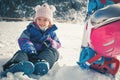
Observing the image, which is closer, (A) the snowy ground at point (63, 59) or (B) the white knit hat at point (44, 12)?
(A) the snowy ground at point (63, 59)

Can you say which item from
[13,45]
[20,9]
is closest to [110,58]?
[13,45]

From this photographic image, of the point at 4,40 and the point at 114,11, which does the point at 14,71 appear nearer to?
the point at 114,11

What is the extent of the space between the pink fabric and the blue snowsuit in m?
0.45

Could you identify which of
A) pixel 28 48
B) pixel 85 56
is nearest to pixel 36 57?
pixel 28 48

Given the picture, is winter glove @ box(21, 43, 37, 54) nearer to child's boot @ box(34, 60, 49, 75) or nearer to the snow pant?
the snow pant

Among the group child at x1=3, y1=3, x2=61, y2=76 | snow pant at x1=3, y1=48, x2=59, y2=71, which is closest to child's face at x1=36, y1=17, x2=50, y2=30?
child at x1=3, y1=3, x2=61, y2=76

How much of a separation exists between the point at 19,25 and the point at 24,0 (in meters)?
10.1

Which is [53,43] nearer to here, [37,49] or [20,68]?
[37,49]

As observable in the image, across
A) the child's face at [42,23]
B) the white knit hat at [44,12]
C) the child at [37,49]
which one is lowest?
the child at [37,49]

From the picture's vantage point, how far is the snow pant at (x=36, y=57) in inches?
83.4

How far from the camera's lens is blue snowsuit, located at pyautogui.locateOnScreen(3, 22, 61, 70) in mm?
2180

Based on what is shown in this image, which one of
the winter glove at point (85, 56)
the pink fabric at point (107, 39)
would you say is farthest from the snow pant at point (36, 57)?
the pink fabric at point (107, 39)

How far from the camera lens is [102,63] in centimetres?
218

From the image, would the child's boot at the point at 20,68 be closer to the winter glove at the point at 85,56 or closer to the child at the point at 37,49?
the child at the point at 37,49
